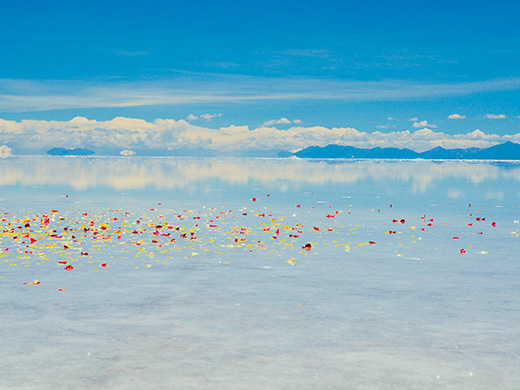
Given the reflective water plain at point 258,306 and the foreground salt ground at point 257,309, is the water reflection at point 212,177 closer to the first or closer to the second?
the reflective water plain at point 258,306

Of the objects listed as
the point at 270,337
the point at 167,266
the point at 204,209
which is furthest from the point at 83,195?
the point at 270,337

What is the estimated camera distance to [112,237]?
18.9 meters

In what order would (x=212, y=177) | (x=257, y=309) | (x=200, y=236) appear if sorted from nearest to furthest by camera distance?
1. (x=257, y=309)
2. (x=200, y=236)
3. (x=212, y=177)

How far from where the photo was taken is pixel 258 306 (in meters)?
10.2

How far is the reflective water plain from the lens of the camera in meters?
7.07

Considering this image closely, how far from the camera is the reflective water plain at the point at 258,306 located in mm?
7066

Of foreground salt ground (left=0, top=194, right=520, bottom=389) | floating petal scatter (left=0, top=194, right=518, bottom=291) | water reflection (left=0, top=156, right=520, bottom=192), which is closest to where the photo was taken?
foreground salt ground (left=0, top=194, right=520, bottom=389)

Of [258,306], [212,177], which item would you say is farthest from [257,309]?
[212,177]

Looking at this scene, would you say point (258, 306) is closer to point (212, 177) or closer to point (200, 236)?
point (200, 236)

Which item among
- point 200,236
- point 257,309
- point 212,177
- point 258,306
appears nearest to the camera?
point 257,309

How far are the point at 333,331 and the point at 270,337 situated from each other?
3.34ft

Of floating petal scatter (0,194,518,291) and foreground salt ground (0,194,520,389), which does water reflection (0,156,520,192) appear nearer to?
floating petal scatter (0,194,518,291)

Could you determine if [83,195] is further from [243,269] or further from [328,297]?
[328,297]

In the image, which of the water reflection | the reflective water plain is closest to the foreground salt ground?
the reflective water plain
